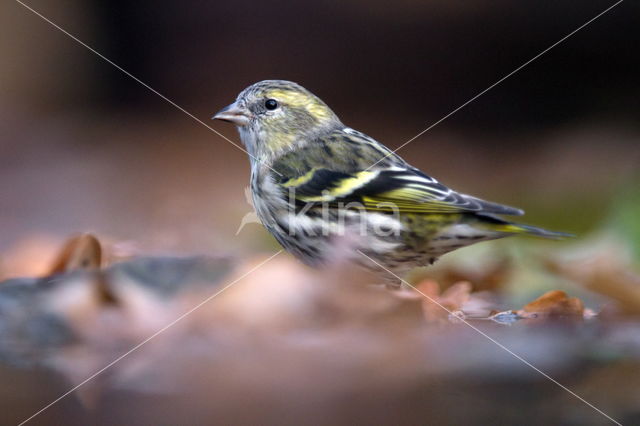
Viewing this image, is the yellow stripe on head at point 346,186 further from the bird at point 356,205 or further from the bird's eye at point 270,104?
the bird's eye at point 270,104

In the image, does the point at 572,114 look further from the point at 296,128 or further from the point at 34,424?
the point at 34,424

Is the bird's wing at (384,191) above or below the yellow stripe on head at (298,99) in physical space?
below

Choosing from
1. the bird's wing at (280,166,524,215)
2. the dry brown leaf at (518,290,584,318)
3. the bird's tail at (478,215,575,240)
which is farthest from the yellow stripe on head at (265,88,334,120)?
the dry brown leaf at (518,290,584,318)

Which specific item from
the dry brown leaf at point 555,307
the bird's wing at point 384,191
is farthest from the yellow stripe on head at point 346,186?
the dry brown leaf at point 555,307

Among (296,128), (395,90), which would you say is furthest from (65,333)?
(395,90)

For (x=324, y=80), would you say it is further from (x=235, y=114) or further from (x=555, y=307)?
(x=555, y=307)
